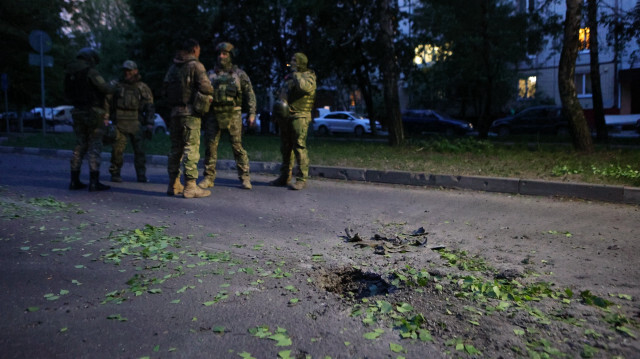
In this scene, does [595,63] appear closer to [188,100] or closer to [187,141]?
[188,100]

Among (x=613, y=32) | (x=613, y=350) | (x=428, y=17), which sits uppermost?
(x=428, y=17)

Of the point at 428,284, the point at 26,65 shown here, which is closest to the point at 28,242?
the point at 428,284

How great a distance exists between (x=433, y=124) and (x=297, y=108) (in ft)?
71.9

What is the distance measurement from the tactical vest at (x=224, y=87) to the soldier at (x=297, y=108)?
666mm

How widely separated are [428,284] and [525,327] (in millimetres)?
775

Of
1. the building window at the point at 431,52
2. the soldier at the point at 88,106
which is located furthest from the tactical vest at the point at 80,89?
the building window at the point at 431,52

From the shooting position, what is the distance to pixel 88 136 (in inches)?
303

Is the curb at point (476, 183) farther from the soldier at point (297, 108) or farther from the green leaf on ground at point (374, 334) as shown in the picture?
the green leaf on ground at point (374, 334)

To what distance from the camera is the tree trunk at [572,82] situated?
1023cm

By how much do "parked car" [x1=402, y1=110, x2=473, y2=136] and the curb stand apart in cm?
1929

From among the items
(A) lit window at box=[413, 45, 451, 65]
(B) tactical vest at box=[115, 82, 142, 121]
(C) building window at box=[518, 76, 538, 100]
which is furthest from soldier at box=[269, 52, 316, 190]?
(C) building window at box=[518, 76, 538, 100]

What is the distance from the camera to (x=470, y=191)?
26.3ft

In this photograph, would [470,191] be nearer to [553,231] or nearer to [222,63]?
[553,231]

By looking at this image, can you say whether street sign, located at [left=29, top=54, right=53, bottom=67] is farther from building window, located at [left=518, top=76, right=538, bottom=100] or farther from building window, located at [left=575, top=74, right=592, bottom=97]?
building window, located at [left=575, top=74, right=592, bottom=97]
